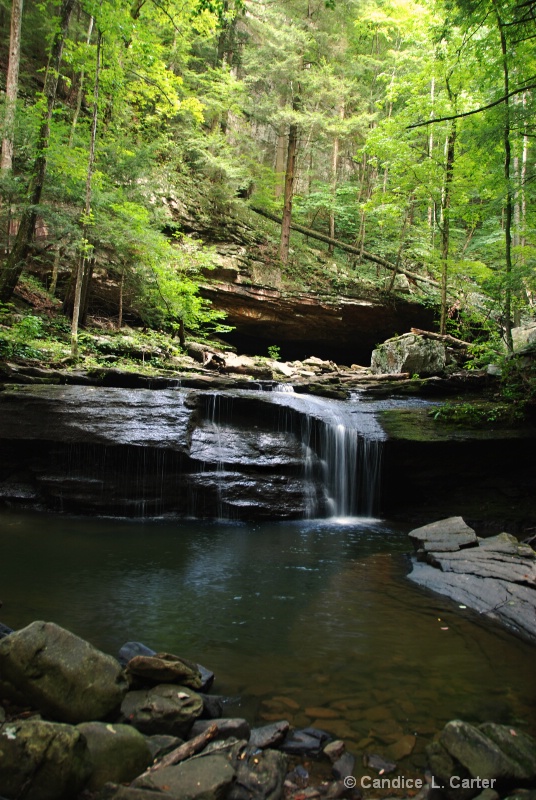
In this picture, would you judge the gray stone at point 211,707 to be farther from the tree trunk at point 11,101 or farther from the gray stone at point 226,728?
the tree trunk at point 11,101

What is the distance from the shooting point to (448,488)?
10.5 metres

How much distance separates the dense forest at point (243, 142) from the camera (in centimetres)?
1108

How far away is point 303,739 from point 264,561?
3.99 meters

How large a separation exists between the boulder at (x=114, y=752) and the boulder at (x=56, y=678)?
19 cm

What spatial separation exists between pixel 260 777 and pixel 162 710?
746 millimetres

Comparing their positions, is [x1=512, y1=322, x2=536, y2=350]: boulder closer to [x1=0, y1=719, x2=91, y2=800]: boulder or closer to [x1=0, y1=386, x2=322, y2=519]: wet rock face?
[x1=0, y1=386, x2=322, y2=519]: wet rock face

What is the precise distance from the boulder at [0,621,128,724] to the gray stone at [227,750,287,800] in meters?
0.88

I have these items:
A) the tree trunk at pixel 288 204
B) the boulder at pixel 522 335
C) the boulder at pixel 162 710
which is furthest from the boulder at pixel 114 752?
A: the tree trunk at pixel 288 204

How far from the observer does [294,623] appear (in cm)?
472

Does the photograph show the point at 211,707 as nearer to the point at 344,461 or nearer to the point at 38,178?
the point at 344,461

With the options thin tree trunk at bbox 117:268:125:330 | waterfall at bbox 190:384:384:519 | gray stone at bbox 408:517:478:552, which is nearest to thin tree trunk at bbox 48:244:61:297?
thin tree trunk at bbox 117:268:125:330

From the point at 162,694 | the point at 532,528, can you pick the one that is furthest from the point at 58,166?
the point at 532,528

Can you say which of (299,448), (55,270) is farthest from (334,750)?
(55,270)

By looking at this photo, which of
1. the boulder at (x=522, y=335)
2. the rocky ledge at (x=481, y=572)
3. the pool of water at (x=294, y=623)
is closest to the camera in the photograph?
the pool of water at (x=294, y=623)
